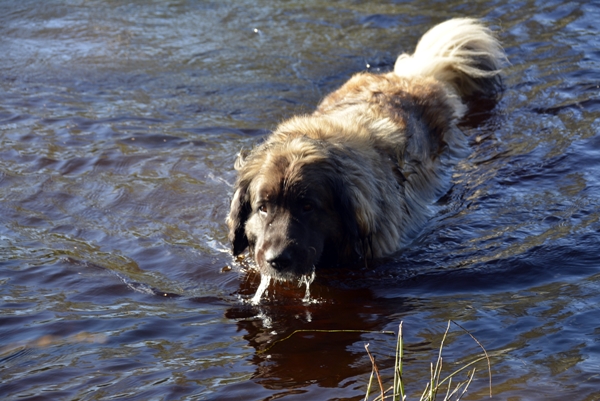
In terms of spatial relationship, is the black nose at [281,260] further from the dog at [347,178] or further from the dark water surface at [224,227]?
the dark water surface at [224,227]

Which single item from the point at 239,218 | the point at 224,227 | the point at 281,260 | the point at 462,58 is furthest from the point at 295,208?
the point at 462,58

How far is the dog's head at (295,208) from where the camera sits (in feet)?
14.5

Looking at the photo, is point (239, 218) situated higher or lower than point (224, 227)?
higher

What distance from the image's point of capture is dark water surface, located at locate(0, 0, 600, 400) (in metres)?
3.59

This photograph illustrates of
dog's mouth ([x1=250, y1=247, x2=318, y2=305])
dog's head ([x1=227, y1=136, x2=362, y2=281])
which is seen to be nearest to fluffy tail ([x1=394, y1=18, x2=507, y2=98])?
dog's head ([x1=227, y1=136, x2=362, y2=281])

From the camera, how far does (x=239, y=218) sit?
494 centimetres

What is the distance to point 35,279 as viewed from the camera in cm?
467

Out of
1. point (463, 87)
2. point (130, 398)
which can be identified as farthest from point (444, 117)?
point (130, 398)

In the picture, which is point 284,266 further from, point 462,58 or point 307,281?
point 462,58

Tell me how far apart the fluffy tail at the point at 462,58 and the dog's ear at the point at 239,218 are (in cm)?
335

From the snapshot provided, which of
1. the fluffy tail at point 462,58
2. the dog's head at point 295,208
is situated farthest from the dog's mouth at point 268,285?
the fluffy tail at point 462,58

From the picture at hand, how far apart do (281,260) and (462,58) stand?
4352mm

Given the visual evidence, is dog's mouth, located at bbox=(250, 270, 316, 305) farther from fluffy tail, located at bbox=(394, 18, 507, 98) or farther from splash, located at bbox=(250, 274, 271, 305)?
fluffy tail, located at bbox=(394, 18, 507, 98)

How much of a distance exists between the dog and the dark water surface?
0.20m
